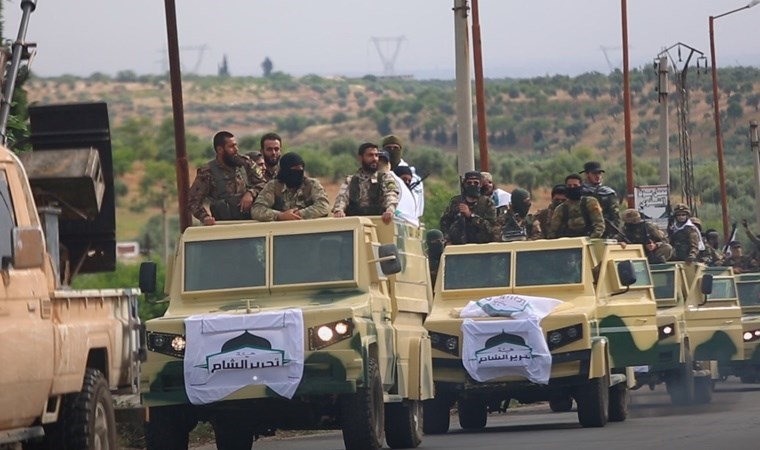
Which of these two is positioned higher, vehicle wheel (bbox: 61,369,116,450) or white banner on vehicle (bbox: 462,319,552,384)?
vehicle wheel (bbox: 61,369,116,450)

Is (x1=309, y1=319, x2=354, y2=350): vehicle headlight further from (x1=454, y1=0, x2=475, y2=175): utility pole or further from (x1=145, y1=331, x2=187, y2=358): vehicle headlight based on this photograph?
(x1=454, y1=0, x2=475, y2=175): utility pole

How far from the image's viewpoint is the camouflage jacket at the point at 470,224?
23141 mm

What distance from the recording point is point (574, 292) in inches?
838

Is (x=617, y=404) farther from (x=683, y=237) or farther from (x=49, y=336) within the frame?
(x=49, y=336)

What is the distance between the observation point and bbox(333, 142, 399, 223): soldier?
62.6 ft

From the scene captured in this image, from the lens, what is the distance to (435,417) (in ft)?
70.5

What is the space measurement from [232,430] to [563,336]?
4.37 metres

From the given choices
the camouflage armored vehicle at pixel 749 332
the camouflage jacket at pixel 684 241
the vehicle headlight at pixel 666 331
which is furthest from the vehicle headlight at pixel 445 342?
the camouflage jacket at pixel 684 241

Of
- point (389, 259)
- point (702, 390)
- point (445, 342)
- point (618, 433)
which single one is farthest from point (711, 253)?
point (389, 259)

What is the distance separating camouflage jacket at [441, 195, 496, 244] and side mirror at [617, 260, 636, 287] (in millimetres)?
2180

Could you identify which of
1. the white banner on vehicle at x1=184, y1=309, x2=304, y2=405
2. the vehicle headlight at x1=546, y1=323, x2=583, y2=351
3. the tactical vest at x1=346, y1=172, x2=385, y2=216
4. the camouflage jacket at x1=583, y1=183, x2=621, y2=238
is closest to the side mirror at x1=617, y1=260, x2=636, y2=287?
the vehicle headlight at x1=546, y1=323, x2=583, y2=351

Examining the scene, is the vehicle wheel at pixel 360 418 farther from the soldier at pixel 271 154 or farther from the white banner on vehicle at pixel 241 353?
the soldier at pixel 271 154

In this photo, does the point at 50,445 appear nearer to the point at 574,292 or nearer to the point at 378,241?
the point at 378,241

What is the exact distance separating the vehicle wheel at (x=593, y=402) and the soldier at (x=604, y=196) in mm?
4362
